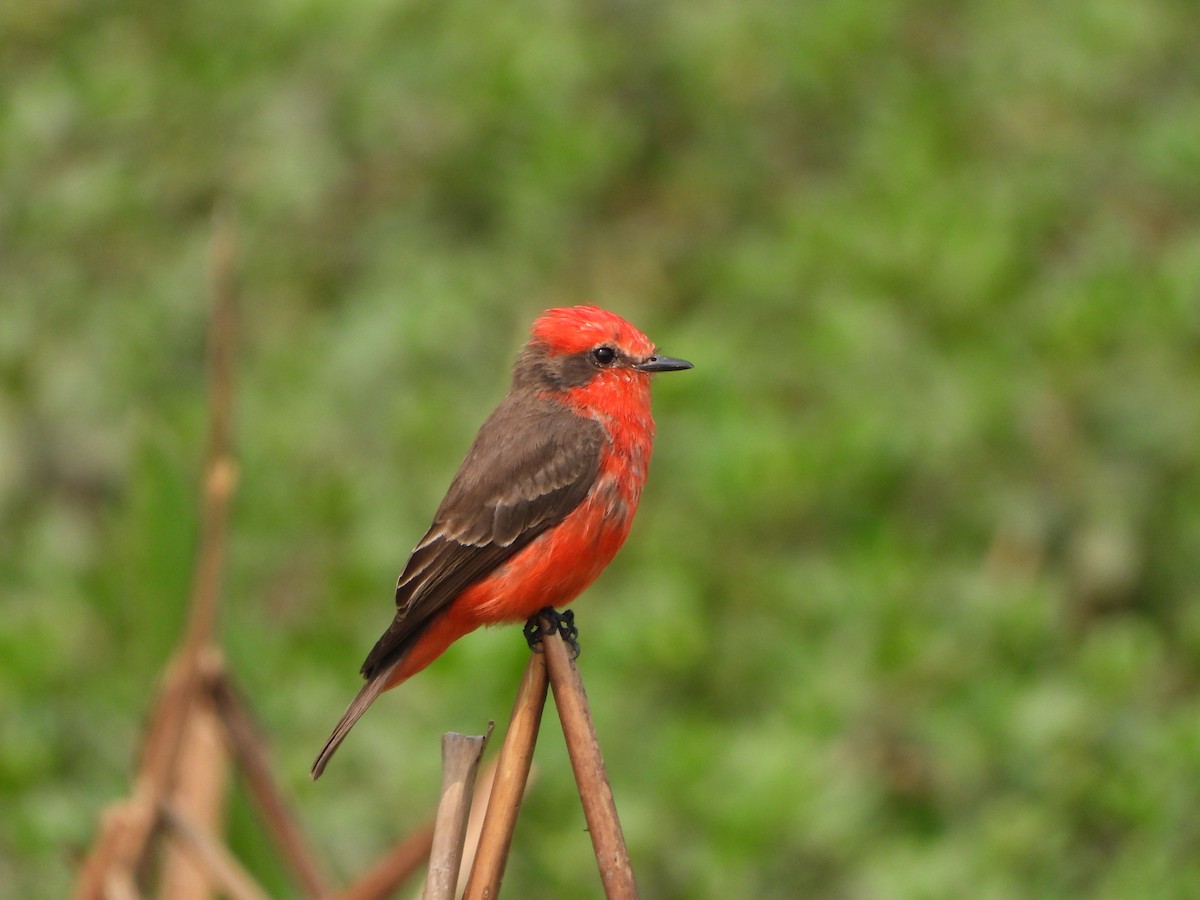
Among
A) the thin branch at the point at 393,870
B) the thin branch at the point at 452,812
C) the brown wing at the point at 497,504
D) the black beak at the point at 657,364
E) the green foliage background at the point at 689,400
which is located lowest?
the thin branch at the point at 452,812

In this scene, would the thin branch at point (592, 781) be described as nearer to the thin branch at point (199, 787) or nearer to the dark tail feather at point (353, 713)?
the dark tail feather at point (353, 713)

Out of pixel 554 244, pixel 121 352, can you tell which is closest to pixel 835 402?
pixel 554 244

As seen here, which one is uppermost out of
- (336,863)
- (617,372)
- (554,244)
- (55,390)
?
(554,244)

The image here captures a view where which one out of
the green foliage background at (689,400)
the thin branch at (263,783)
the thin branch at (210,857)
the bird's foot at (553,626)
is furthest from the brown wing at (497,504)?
the green foliage background at (689,400)

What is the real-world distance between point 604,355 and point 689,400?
7.40 ft

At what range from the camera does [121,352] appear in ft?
20.7

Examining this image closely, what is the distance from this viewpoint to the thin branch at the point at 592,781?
2281mm

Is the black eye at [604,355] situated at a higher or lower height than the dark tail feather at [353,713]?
higher

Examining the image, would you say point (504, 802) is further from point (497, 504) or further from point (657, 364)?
point (657, 364)

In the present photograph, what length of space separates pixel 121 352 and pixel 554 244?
1871mm

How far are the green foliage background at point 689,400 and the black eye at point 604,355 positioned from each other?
3.23ft

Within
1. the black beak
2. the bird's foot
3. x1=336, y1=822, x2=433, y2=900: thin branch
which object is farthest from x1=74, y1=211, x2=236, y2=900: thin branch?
the black beak

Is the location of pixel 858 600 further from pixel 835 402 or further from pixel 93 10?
pixel 93 10

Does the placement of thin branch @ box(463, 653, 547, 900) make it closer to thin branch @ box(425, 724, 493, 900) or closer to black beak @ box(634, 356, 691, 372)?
thin branch @ box(425, 724, 493, 900)
